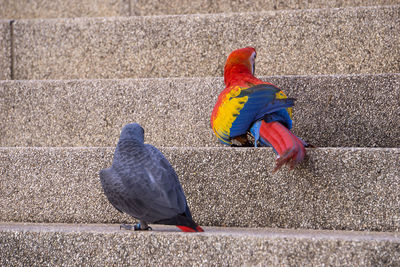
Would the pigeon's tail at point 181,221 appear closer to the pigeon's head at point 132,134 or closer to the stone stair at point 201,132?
the stone stair at point 201,132

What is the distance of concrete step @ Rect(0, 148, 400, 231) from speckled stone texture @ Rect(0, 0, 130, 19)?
1369mm

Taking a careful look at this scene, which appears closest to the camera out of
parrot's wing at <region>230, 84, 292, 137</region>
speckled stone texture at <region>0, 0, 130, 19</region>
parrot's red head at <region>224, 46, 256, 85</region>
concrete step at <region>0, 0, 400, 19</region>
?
parrot's wing at <region>230, 84, 292, 137</region>

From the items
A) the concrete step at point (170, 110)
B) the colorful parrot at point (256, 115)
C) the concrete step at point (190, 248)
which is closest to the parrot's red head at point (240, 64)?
the colorful parrot at point (256, 115)

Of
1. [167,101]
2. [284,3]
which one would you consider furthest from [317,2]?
[167,101]

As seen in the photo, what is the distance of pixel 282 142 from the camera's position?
167 cm

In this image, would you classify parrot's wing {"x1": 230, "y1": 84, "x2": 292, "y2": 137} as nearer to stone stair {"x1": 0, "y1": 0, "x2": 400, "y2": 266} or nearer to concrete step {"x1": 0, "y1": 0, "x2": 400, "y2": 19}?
stone stair {"x1": 0, "y1": 0, "x2": 400, "y2": 266}

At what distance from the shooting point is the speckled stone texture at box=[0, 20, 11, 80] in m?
2.64

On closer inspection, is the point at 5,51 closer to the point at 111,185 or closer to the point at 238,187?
the point at 111,185

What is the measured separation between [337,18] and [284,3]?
1.53 ft

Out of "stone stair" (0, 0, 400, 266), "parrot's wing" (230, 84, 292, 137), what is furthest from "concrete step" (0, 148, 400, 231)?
"parrot's wing" (230, 84, 292, 137)

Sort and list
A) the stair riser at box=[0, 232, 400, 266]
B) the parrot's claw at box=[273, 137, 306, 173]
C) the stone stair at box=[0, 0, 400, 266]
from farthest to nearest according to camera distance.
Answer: the parrot's claw at box=[273, 137, 306, 173], the stone stair at box=[0, 0, 400, 266], the stair riser at box=[0, 232, 400, 266]

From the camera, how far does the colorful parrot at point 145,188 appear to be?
1.45 meters

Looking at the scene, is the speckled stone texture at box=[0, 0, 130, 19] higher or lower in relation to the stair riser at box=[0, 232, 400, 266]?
higher

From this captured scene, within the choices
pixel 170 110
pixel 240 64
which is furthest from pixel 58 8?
pixel 240 64
